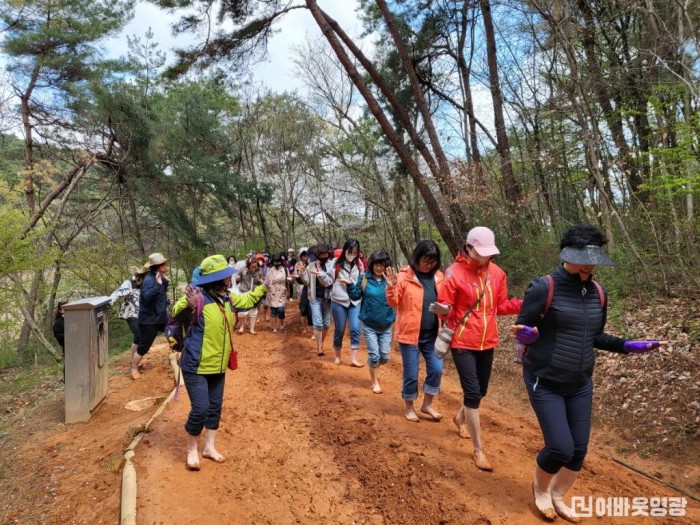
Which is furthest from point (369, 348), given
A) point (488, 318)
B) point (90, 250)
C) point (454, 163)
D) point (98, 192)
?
point (98, 192)

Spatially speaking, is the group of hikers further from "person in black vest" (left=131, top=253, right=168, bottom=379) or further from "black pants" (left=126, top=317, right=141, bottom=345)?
"black pants" (left=126, top=317, right=141, bottom=345)

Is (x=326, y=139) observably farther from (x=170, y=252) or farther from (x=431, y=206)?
(x=431, y=206)

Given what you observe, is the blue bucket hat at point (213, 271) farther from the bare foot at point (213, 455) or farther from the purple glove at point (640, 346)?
the purple glove at point (640, 346)

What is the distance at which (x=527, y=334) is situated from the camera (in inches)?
109

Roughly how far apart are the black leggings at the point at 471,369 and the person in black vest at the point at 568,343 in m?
0.71

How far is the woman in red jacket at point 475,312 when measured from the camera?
3.54 metres

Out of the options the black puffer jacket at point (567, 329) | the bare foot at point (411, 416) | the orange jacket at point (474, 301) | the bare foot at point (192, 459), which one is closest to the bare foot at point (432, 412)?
the bare foot at point (411, 416)

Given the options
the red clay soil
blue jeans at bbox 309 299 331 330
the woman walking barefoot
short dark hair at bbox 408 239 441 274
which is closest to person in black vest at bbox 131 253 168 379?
the red clay soil

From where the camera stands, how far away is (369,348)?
17.5 feet

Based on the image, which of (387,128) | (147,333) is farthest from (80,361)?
(387,128)

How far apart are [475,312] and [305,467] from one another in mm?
2114

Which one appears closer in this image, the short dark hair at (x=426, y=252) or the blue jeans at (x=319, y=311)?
the short dark hair at (x=426, y=252)

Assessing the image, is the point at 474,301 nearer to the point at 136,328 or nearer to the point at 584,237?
the point at 584,237

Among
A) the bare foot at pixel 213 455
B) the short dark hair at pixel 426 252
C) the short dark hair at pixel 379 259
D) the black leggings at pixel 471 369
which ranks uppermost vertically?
the short dark hair at pixel 426 252
